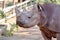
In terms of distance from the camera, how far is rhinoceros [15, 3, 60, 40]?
3.98m

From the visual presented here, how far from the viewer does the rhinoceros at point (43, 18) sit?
3.98m

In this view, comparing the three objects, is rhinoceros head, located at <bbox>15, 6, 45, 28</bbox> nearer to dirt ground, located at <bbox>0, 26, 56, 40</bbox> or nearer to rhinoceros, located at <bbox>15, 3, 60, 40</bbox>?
rhinoceros, located at <bbox>15, 3, 60, 40</bbox>

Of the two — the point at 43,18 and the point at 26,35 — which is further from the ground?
the point at 43,18

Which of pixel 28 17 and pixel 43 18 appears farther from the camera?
pixel 43 18

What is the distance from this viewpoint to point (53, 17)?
4438 mm

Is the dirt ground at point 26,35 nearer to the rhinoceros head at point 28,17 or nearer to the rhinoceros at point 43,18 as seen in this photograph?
the rhinoceros at point 43,18

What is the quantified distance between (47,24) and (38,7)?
37 centimetres

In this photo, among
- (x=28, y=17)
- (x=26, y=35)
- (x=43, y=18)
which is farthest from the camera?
(x=26, y=35)

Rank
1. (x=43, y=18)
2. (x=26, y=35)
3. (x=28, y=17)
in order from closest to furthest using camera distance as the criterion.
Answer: (x=28, y=17), (x=43, y=18), (x=26, y=35)

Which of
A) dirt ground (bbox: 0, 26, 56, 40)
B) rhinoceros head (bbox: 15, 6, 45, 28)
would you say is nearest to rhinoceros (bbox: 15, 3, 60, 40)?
rhinoceros head (bbox: 15, 6, 45, 28)

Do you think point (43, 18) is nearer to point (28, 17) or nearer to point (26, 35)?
point (28, 17)

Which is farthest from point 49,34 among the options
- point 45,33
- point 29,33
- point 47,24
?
point 29,33

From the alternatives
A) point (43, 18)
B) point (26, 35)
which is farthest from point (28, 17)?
point (26, 35)

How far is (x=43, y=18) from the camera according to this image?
429 centimetres
